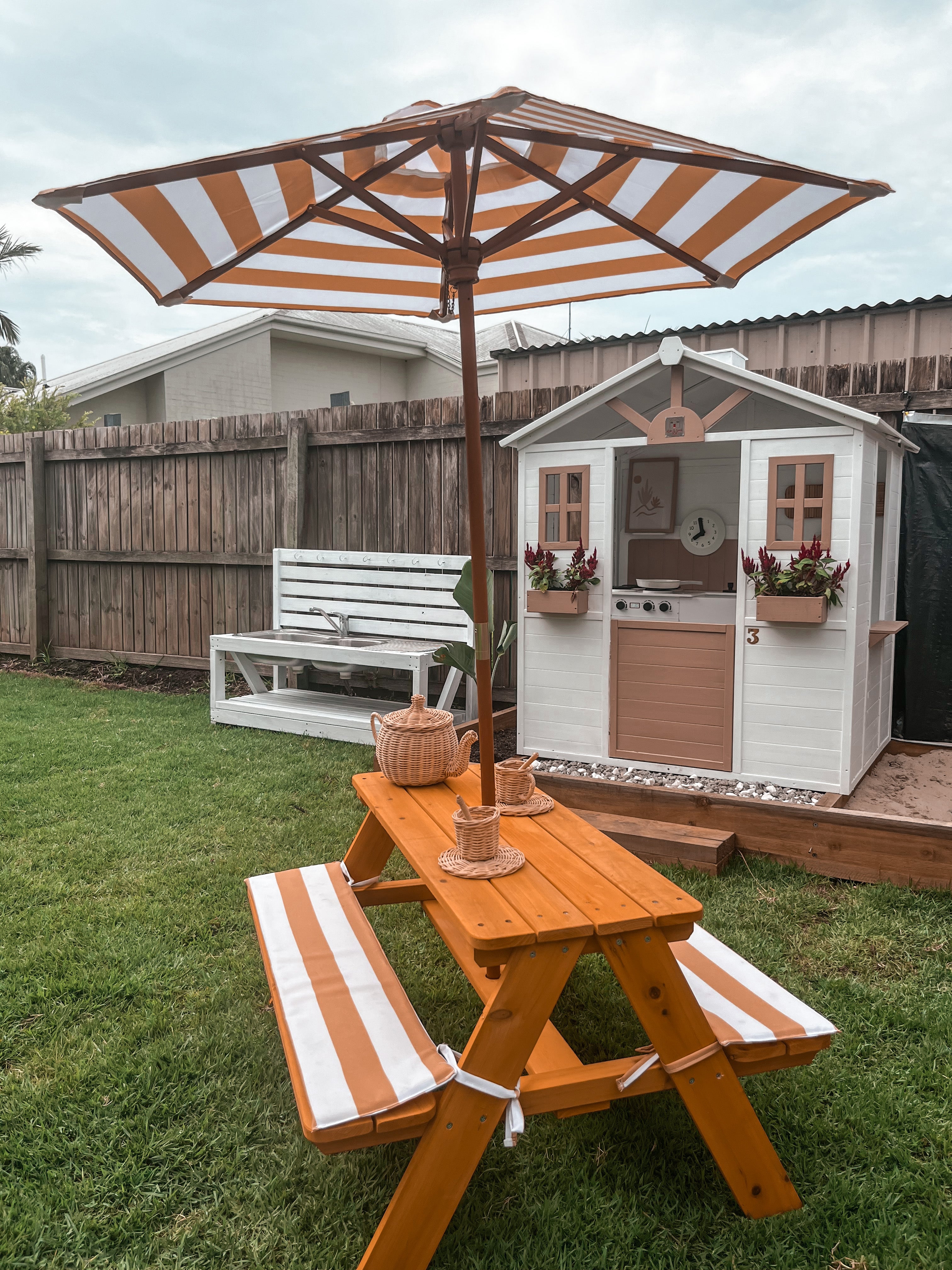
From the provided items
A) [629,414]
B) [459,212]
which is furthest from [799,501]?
[459,212]

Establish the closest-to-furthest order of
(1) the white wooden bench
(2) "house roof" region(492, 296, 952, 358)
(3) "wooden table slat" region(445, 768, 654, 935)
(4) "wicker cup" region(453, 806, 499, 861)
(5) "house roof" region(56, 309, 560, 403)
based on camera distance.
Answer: (3) "wooden table slat" region(445, 768, 654, 935), (4) "wicker cup" region(453, 806, 499, 861), (1) the white wooden bench, (2) "house roof" region(492, 296, 952, 358), (5) "house roof" region(56, 309, 560, 403)

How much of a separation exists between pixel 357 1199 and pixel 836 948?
176cm

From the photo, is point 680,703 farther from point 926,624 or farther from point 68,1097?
point 68,1097

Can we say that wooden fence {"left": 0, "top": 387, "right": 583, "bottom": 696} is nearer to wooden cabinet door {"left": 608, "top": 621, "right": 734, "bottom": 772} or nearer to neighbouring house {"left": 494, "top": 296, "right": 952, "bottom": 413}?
neighbouring house {"left": 494, "top": 296, "right": 952, "bottom": 413}

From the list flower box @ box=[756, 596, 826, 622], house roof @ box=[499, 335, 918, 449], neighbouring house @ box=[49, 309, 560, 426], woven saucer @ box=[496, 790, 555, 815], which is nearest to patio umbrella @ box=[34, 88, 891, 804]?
woven saucer @ box=[496, 790, 555, 815]

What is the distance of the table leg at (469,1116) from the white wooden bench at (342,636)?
370cm

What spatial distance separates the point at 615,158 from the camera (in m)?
2.18

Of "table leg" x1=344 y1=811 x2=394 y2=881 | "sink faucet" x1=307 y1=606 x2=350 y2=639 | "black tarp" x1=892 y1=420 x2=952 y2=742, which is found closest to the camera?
"table leg" x1=344 y1=811 x2=394 y2=881

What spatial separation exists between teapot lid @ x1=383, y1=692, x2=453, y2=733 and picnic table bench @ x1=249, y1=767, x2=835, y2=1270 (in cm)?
40

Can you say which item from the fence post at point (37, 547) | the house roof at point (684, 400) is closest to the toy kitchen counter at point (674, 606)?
the house roof at point (684, 400)

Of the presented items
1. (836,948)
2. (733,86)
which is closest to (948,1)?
(733,86)

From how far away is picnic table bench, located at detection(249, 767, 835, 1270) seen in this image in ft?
5.28

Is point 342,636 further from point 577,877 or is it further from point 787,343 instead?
point 787,343

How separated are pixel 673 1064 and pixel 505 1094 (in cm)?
36
